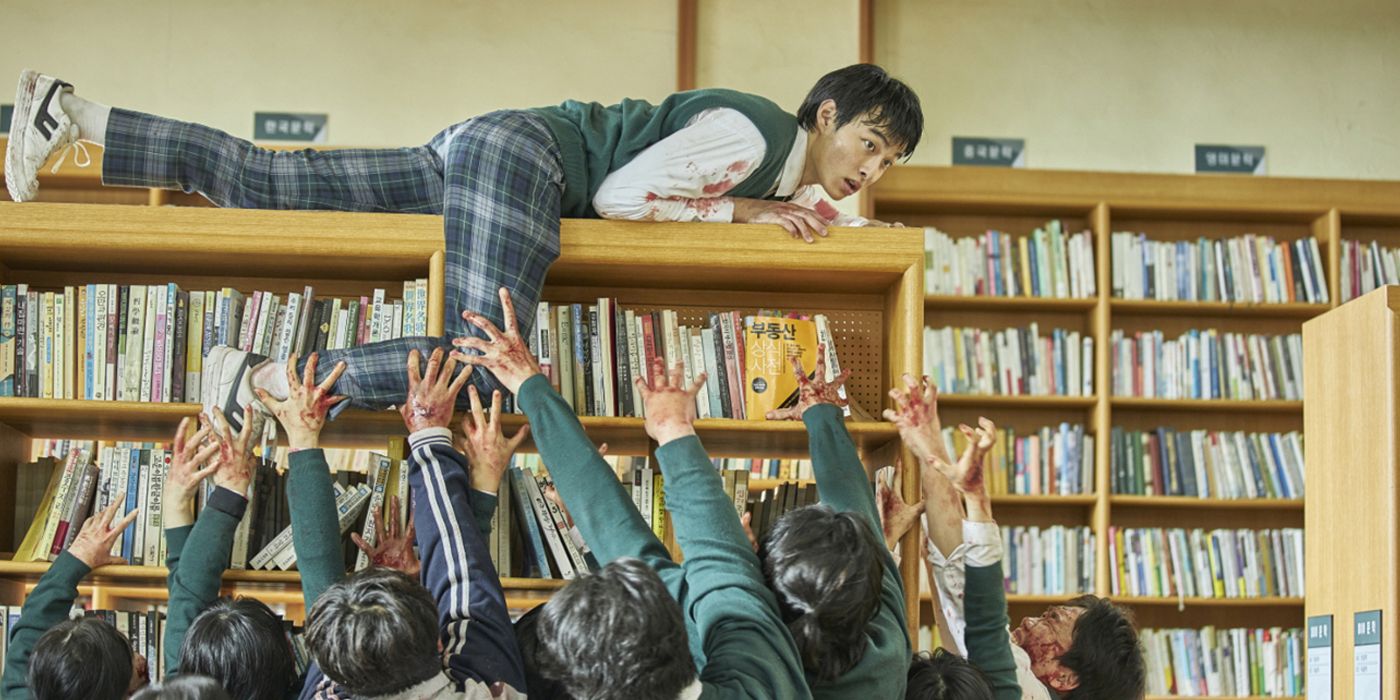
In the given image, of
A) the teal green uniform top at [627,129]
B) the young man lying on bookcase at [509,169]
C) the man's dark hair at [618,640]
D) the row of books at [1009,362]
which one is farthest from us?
the row of books at [1009,362]

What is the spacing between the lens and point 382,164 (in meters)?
3.29

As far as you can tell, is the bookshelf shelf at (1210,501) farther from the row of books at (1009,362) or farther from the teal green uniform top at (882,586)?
the teal green uniform top at (882,586)

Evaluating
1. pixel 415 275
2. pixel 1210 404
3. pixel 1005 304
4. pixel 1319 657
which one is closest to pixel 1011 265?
pixel 1005 304

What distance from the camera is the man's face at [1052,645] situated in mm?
3182

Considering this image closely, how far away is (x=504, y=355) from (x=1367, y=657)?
2.08 metres

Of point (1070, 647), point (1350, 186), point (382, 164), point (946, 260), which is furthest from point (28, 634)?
point (1350, 186)

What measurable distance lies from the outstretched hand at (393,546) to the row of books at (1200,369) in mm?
3566

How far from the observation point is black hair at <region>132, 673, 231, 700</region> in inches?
88.5

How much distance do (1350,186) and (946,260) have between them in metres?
1.69

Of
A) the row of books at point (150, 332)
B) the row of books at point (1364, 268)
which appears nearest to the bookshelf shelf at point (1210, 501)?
the row of books at point (1364, 268)

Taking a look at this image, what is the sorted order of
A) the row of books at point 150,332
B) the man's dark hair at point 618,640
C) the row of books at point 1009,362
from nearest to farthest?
the man's dark hair at point 618,640
the row of books at point 150,332
the row of books at point 1009,362

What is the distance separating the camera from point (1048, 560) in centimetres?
586

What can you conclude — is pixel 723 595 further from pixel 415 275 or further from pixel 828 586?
pixel 415 275

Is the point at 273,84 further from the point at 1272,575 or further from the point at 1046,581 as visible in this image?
the point at 1272,575
